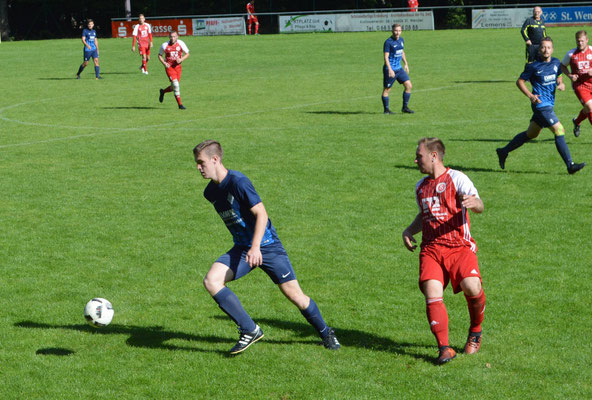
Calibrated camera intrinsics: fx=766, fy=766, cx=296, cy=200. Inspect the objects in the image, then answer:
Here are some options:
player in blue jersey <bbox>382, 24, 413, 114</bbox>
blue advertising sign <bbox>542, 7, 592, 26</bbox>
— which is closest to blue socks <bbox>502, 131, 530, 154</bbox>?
player in blue jersey <bbox>382, 24, 413, 114</bbox>

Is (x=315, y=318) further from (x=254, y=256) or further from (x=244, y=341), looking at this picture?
(x=254, y=256)

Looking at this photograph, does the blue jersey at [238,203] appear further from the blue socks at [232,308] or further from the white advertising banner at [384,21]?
the white advertising banner at [384,21]

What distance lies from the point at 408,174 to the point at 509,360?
7.97 metres

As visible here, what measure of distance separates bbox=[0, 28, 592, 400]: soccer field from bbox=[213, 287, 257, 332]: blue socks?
0.32 m

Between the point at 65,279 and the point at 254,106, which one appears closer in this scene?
the point at 65,279

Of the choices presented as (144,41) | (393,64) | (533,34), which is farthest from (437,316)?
(144,41)

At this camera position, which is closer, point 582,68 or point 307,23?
point 582,68

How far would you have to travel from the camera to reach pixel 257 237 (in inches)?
266

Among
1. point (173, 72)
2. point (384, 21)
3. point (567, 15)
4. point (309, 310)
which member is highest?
point (384, 21)

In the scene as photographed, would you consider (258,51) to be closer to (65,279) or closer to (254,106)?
(254,106)

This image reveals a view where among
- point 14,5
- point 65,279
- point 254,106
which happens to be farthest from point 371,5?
point 65,279

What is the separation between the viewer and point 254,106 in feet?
79.5

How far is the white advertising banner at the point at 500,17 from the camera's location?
4922cm

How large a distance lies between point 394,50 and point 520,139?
7843mm
